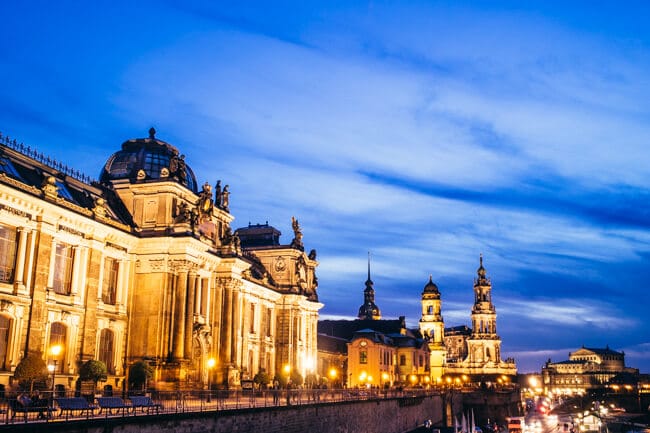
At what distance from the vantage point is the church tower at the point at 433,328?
143m

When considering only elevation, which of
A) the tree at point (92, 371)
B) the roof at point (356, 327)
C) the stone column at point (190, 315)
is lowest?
the tree at point (92, 371)

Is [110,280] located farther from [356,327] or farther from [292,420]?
[356,327]

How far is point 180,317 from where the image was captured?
49.7 m

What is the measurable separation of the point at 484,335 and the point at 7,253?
423 ft

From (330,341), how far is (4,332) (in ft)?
251

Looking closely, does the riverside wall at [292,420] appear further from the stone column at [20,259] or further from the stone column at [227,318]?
the stone column at [20,259]

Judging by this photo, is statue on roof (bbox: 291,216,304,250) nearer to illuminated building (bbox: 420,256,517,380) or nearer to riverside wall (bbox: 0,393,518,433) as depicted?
riverside wall (bbox: 0,393,518,433)

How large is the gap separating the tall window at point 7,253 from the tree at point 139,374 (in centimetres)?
1064

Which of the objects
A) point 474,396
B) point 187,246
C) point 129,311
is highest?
point 187,246

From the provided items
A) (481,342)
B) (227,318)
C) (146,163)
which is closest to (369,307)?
(481,342)

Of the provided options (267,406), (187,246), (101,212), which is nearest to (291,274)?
(187,246)

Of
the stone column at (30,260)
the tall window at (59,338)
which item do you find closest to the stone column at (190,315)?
the tall window at (59,338)

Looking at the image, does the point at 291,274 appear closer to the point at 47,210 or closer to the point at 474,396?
the point at 47,210

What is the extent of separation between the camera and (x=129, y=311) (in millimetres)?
49188
